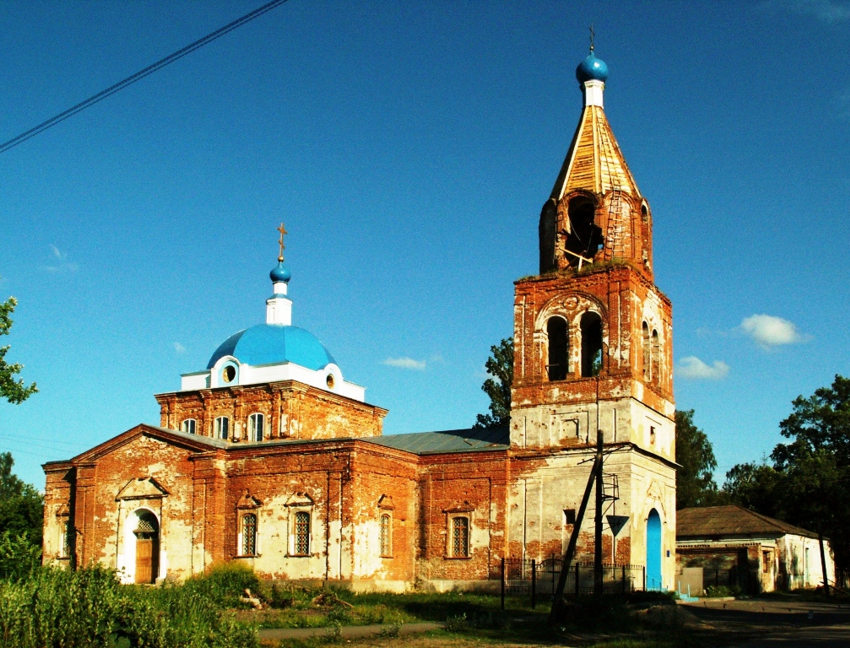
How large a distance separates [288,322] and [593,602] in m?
21.4

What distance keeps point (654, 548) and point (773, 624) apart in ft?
27.8

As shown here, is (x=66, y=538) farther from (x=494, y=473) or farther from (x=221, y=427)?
(x=494, y=473)

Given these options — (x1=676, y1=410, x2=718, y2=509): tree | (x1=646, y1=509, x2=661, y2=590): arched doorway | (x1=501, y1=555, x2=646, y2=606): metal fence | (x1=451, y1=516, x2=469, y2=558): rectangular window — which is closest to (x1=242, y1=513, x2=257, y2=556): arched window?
(x1=451, y1=516, x2=469, y2=558): rectangular window

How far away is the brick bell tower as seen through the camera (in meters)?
29.2

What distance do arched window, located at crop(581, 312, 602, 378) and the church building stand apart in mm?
58

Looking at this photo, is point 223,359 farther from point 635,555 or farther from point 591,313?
point 635,555

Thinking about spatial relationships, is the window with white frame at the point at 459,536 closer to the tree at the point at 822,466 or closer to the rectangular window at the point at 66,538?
the rectangular window at the point at 66,538

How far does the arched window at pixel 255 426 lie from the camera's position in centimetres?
3662

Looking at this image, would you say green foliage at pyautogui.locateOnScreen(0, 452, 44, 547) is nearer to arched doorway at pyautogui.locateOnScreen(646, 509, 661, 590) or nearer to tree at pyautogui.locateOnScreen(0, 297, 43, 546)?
tree at pyautogui.locateOnScreen(0, 297, 43, 546)

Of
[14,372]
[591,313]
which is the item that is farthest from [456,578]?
[14,372]

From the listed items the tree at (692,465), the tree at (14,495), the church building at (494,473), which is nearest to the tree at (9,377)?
the tree at (14,495)

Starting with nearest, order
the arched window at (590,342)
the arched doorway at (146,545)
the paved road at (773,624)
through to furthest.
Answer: the paved road at (773,624), the arched window at (590,342), the arched doorway at (146,545)

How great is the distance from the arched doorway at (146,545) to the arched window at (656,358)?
53.6 ft

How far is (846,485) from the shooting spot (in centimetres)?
4312
